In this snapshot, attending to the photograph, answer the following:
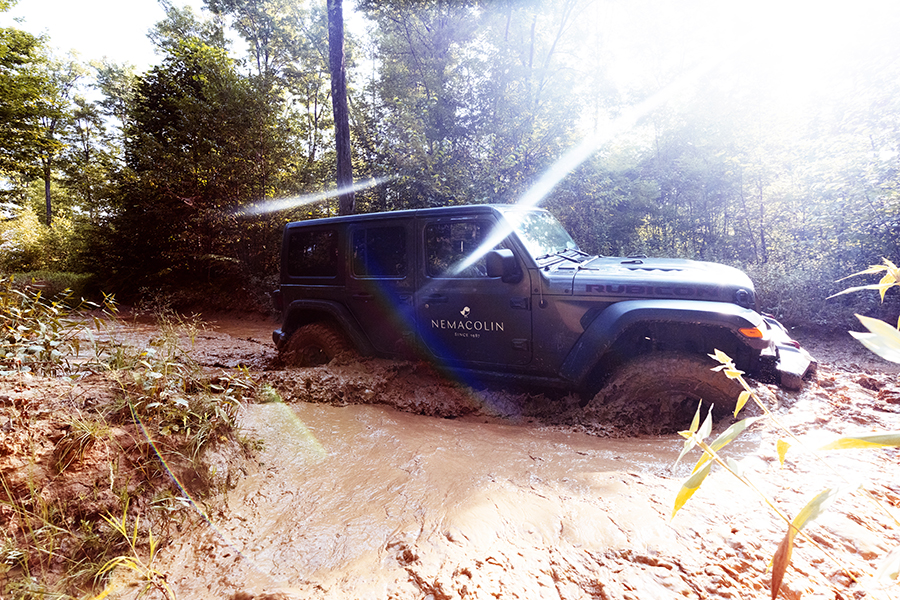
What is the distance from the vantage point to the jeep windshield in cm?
344

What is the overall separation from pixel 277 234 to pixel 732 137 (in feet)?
35.8


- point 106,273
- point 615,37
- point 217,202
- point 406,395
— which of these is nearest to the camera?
point 406,395

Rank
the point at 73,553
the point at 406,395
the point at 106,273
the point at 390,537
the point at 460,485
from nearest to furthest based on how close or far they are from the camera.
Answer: the point at 73,553, the point at 390,537, the point at 460,485, the point at 406,395, the point at 106,273

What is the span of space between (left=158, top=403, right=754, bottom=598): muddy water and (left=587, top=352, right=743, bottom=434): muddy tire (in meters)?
0.24

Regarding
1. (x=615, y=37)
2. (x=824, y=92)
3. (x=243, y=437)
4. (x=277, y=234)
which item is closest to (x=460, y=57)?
(x=615, y=37)

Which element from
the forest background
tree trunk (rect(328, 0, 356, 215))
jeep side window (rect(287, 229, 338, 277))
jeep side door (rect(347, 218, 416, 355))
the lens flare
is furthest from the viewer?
the lens flare

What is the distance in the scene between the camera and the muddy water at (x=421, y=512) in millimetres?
1548

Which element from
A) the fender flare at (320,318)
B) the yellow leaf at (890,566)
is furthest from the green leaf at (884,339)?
the fender flare at (320,318)

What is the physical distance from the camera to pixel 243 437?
2475mm

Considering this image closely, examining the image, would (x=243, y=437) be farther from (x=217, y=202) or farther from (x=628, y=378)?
(x=217, y=202)

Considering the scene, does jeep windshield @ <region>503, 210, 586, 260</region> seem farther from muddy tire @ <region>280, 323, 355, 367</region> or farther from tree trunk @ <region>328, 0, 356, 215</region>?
tree trunk @ <region>328, 0, 356, 215</region>

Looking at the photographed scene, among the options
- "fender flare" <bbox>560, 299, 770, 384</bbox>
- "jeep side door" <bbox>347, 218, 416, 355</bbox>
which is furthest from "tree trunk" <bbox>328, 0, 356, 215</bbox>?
"fender flare" <bbox>560, 299, 770, 384</bbox>

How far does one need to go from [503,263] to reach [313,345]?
7.89ft

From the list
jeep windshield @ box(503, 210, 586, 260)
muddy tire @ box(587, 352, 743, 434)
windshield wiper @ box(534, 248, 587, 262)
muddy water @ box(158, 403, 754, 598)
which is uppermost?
jeep windshield @ box(503, 210, 586, 260)
